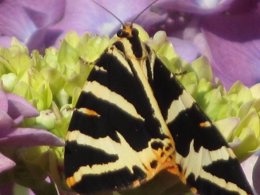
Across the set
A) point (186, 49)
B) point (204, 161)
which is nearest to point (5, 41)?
point (186, 49)

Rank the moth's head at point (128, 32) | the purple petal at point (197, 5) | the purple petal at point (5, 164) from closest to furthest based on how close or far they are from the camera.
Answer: the purple petal at point (5, 164) → the moth's head at point (128, 32) → the purple petal at point (197, 5)

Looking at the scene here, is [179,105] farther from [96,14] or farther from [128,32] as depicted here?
[96,14]

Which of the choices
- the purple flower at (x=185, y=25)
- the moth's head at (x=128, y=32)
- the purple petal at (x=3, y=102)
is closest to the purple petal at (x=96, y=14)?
the purple flower at (x=185, y=25)

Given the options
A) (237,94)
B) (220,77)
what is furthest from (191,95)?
(220,77)

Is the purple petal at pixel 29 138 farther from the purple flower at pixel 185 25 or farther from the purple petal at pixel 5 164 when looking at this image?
the purple flower at pixel 185 25

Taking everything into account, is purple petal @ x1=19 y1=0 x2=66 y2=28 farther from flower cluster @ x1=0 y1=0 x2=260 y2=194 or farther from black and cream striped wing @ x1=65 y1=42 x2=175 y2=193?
black and cream striped wing @ x1=65 y1=42 x2=175 y2=193

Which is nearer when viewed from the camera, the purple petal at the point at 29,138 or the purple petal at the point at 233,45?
the purple petal at the point at 29,138

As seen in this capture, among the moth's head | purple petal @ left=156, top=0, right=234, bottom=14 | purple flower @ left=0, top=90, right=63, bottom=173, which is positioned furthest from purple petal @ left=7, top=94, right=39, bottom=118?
purple petal @ left=156, top=0, right=234, bottom=14
